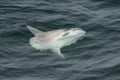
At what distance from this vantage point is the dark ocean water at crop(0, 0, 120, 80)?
14.2 metres

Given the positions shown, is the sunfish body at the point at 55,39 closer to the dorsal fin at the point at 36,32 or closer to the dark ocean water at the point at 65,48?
the dorsal fin at the point at 36,32

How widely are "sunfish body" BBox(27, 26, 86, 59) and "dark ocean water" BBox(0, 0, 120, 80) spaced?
220mm

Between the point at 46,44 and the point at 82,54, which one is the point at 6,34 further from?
the point at 82,54

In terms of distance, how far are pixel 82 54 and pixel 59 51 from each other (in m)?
0.85

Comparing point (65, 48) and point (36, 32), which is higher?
point (36, 32)

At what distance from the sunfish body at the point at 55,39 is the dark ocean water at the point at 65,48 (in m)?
0.22

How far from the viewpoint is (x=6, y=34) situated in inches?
658

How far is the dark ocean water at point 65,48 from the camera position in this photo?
14.2 m

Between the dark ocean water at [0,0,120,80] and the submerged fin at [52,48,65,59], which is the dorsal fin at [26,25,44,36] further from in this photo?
the submerged fin at [52,48,65,59]

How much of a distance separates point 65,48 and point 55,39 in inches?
20.1

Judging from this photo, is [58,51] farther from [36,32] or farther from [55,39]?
[36,32]

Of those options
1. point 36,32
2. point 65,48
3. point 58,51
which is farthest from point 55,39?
point 36,32

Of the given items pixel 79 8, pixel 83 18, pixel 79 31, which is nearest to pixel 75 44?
pixel 79 31

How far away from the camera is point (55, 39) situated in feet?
52.2
